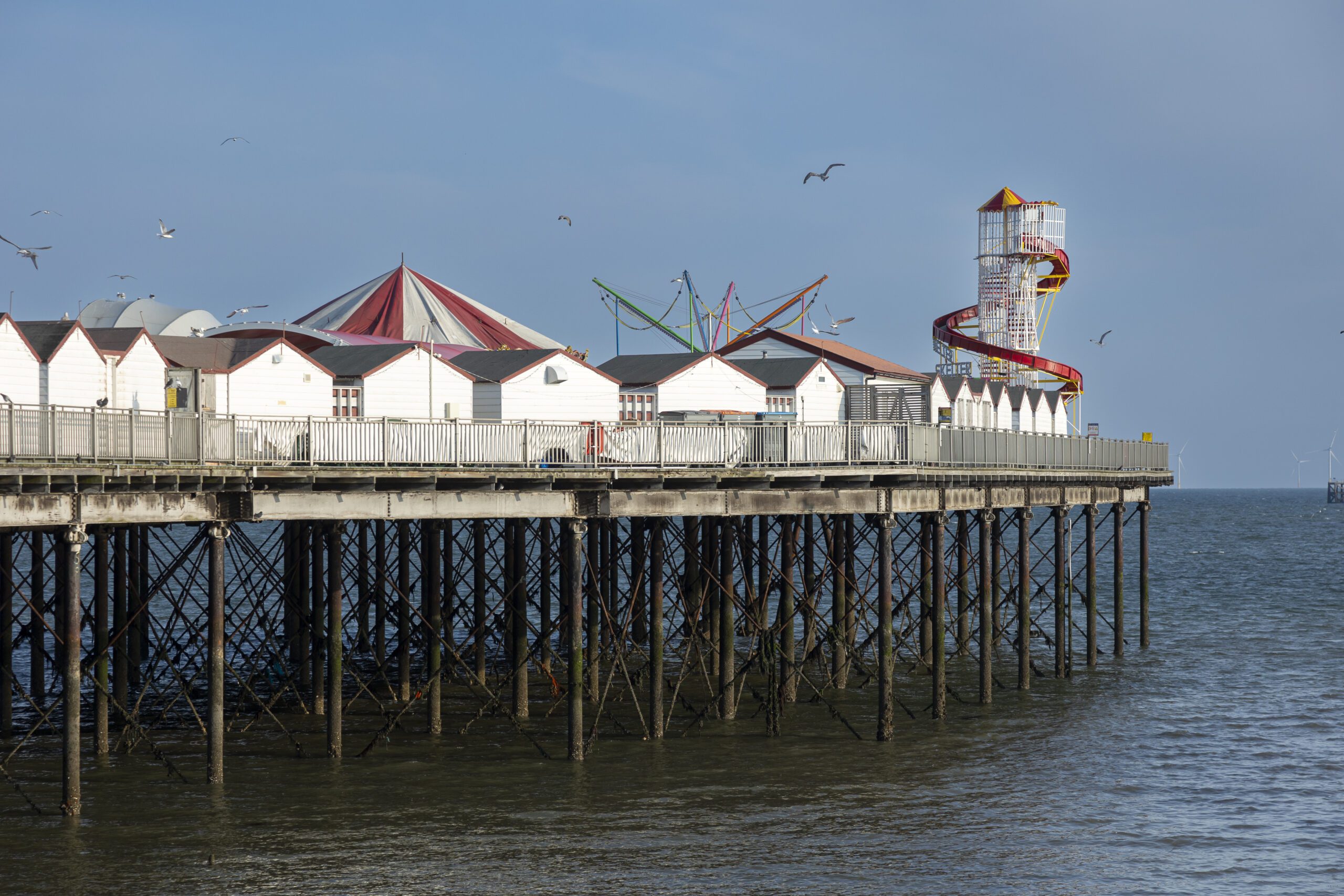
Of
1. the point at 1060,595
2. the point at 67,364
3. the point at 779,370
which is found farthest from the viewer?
the point at 779,370

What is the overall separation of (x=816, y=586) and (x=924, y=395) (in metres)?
11.6

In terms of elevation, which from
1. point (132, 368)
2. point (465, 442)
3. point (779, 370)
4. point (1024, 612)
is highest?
point (779, 370)

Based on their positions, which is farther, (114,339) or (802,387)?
(802,387)

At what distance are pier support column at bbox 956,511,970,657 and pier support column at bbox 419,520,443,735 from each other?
12.5 metres

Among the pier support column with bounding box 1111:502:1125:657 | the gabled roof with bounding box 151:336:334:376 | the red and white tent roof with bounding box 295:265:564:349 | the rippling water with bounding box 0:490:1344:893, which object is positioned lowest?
the rippling water with bounding box 0:490:1344:893

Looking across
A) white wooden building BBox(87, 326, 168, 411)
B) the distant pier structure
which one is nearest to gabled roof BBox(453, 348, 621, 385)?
the distant pier structure

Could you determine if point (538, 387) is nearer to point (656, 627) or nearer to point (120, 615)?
point (656, 627)

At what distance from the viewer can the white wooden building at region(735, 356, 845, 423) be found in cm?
3978

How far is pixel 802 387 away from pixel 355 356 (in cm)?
1256

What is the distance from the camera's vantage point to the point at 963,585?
123 ft

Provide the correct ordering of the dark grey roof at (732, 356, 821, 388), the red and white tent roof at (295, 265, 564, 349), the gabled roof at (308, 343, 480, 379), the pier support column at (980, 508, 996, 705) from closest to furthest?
the gabled roof at (308, 343, 480, 379) < the pier support column at (980, 508, 996, 705) < the dark grey roof at (732, 356, 821, 388) < the red and white tent roof at (295, 265, 564, 349)

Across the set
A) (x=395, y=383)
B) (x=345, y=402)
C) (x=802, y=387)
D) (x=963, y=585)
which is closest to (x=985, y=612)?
(x=963, y=585)

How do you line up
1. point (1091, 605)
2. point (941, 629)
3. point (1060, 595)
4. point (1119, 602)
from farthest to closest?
1. point (1119, 602)
2. point (1091, 605)
3. point (1060, 595)
4. point (941, 629)

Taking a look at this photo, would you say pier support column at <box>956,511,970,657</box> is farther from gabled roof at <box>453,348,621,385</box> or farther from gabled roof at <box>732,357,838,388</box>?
gabled roof at <box>453,348,621,385</box>
